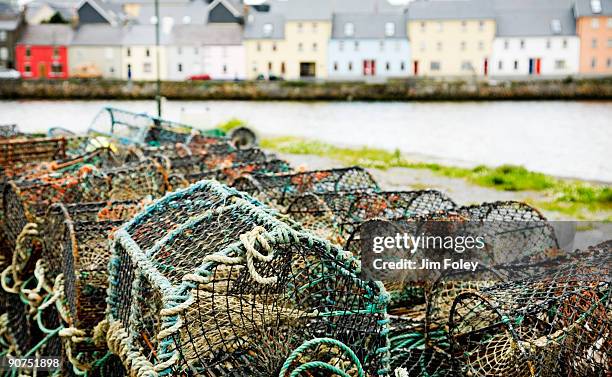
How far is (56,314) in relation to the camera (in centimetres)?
423

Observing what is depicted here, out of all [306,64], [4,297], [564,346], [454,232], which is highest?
[306,64]

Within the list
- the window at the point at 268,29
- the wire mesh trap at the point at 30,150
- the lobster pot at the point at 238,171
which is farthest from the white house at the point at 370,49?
the lobster pot at the point at 238,171

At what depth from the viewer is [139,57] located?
5956cm

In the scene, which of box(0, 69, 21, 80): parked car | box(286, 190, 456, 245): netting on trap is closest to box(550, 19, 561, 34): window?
box(0, 69, 21, 80): parked car

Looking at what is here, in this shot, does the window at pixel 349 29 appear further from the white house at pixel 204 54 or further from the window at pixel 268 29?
the white house at pixel 204 54

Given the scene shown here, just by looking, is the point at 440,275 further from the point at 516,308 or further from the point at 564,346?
the point at 564,346

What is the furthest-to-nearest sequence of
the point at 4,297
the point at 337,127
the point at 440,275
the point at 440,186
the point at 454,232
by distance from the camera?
the point at 337,127 < the point at 440,186 < the point at 4,297 < the point at 454,232 < the point at 440,275

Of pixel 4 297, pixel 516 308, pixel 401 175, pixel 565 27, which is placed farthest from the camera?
pixel 565 27

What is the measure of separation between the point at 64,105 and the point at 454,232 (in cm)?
4598

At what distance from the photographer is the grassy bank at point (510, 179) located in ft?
28.7

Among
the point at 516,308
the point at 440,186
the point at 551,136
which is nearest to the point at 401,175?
the point at 440,186

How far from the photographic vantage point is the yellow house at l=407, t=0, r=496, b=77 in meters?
58.7

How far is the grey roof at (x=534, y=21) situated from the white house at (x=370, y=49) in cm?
771

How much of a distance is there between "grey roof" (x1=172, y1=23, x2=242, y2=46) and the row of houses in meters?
0.08
